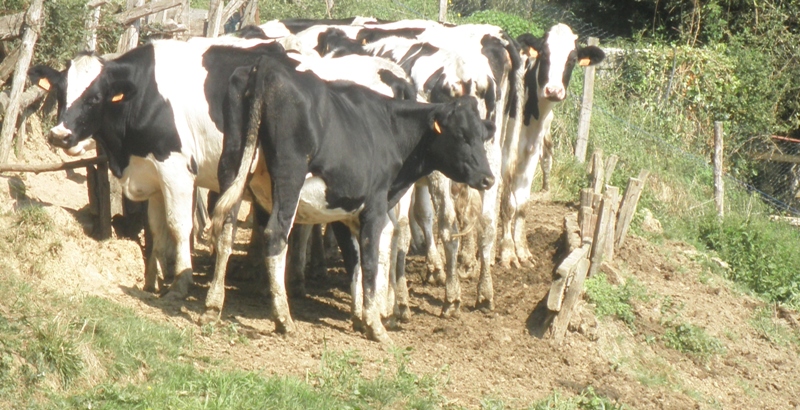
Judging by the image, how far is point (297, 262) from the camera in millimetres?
11242

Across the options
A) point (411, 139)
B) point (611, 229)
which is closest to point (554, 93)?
point (611, 229)

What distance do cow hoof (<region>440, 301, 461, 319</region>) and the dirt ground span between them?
80 millimetres

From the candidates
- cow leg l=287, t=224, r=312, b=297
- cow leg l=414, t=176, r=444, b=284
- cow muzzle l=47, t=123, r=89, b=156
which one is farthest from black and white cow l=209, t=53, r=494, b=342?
cow leg l=414, t=176, r=444, b=284

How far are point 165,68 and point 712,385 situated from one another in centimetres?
616

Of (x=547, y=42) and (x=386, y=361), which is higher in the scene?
(x=547, y=42)

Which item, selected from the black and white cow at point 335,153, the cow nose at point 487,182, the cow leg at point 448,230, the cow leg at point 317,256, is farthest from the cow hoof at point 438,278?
the cow nose at point 487,182

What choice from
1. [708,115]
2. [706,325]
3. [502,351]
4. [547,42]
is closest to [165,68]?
[502,351]

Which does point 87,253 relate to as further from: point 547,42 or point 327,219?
point 547,42

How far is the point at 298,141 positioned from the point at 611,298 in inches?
187

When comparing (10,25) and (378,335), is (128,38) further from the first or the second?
(378,335)

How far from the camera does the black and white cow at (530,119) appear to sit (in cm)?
1374

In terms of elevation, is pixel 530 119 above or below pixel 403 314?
above

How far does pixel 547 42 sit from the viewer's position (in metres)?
14.2

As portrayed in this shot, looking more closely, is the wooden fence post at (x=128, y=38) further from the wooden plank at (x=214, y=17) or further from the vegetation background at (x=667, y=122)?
the wooden plank at (x=214, y=17)
